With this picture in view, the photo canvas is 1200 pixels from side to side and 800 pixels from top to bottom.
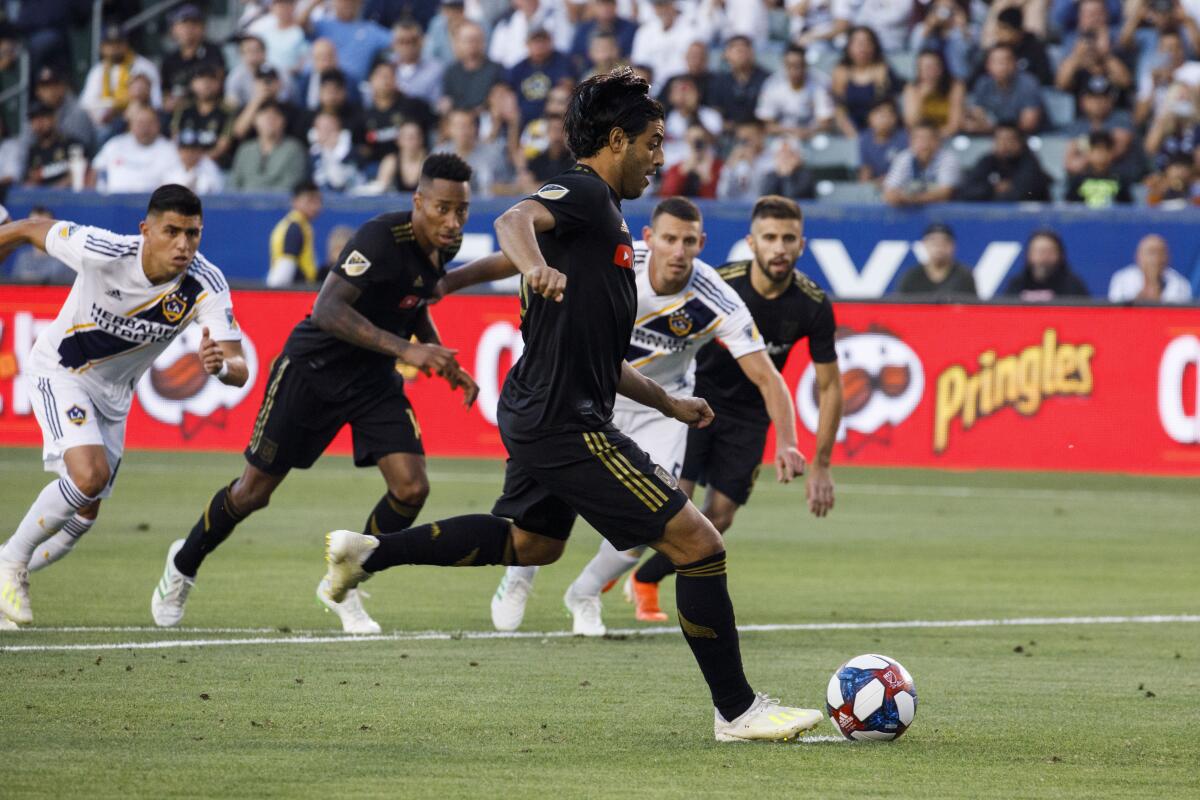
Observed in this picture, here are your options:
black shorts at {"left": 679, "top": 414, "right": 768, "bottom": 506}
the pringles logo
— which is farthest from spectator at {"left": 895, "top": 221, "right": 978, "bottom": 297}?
black shorts at {"left": 679, "top": 414, "right": 768, "bottom": 506}

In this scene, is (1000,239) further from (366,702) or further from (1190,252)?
(366,702)

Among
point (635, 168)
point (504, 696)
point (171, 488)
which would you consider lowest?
point (171, 488)

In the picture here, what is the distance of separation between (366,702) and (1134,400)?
11.8 metres

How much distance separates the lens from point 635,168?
6.47 m

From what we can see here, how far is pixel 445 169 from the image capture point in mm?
9414

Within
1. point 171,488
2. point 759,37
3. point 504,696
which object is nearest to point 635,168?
point 504,696

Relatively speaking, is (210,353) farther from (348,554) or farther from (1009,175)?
(1009,175)

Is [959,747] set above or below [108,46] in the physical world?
below

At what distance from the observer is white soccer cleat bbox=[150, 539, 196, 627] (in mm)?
9398

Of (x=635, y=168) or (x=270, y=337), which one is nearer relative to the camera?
(x=635, y=168)

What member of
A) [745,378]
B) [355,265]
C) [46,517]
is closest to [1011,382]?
[745,378]

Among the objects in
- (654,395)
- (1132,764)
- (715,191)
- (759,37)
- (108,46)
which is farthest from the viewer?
(108,46)

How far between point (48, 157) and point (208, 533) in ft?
50.8

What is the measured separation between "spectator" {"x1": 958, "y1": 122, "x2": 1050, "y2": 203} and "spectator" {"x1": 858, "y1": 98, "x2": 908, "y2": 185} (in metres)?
1.03
